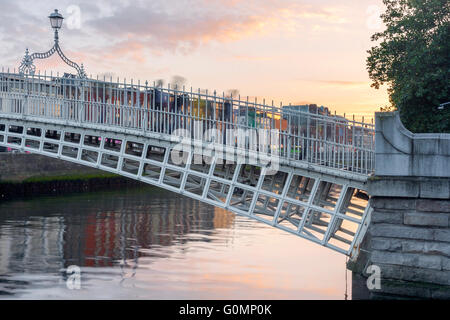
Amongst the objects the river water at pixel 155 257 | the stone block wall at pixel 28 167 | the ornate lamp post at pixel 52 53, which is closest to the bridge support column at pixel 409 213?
the river water at pixel 155 257

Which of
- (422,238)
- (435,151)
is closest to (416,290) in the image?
(422,238)

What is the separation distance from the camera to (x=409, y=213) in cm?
1334

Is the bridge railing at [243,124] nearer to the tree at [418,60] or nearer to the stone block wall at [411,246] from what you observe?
the stone block wall at [411,246]

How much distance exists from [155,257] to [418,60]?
12651mm

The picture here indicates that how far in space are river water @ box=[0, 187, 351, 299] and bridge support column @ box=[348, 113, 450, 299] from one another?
11.0 feet

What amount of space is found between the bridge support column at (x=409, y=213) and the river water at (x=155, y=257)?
334cm

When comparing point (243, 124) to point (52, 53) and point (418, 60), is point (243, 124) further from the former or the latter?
point (52, 53)

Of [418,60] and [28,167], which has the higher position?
[418,60]

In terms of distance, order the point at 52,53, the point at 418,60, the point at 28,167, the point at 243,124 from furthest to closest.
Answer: the point at 28,167
the point at 52,53
the point at 418,60
the point at 243,124

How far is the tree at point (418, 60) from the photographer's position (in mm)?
24688

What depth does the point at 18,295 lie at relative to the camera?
16109 millimetres

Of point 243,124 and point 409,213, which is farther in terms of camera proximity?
point 243,124

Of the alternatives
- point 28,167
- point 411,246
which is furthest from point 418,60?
point 28,167
